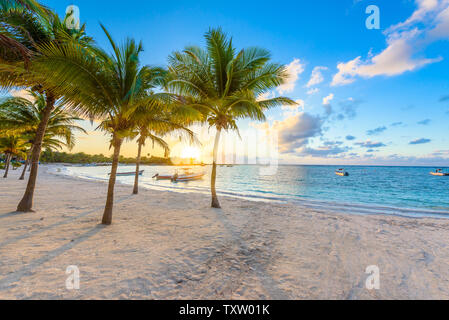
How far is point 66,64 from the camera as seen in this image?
445 centimetres

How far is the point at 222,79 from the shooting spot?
8125 millimetres

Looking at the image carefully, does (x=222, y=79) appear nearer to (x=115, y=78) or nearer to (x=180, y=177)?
(x=115, y=78)

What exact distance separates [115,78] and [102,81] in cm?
37

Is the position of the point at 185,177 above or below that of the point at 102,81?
below

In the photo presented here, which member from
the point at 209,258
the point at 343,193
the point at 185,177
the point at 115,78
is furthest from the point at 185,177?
the point at 209,258

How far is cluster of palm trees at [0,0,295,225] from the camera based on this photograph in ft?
15.0

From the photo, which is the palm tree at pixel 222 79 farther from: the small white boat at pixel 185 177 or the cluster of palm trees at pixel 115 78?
the small white boat at pixel 185 177

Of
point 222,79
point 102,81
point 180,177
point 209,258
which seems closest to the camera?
point 209,258

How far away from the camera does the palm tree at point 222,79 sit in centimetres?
773

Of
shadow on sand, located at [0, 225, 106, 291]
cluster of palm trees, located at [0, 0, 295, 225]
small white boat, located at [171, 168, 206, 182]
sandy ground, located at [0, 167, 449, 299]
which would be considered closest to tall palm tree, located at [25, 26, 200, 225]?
cluster of palm trees, located at [0, 0, 295, 225]

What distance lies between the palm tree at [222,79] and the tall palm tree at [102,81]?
248 cm

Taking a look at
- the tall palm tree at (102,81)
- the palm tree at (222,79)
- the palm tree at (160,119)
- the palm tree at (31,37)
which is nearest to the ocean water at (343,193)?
the palm tree at (222,79)

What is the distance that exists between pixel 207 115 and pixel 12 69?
20.9ft

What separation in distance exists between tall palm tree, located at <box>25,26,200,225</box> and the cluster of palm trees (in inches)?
0.8
